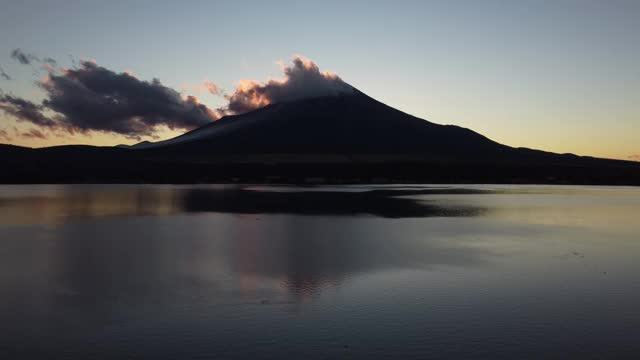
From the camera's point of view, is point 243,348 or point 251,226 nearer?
point 243,348

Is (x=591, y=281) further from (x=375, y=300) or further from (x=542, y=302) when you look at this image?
(x=375, y=300)

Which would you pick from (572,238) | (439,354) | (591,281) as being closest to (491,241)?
(572,238)

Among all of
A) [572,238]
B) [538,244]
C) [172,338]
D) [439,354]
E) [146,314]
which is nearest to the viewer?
[439,354]

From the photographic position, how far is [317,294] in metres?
20.8

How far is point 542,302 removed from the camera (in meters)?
19.7

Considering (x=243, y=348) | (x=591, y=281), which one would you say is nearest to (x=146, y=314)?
(x=243, y=348)

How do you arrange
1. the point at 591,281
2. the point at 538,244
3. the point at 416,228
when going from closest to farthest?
the point at 591,281 → the point at 538,244 → the point at 416,228

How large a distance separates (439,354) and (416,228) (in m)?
30.8

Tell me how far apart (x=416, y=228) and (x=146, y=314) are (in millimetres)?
29310

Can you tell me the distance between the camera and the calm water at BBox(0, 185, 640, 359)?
14.9m

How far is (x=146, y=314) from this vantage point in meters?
17.9

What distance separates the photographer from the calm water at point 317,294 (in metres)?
14.9

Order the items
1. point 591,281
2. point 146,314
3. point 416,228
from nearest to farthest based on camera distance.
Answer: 1. point 146,314
2. point 591,281
3. point 416,228

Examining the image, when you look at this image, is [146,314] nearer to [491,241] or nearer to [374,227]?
[491,241]
